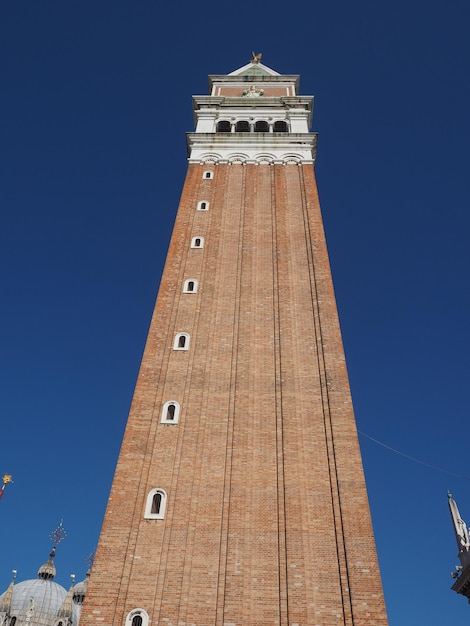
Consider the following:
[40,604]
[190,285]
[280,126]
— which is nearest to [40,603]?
[40,604]

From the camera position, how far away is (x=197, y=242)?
86.7 feet

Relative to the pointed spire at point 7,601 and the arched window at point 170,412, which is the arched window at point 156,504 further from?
the pointed spire at point 7,601

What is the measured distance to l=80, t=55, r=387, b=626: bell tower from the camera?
1439 centimetres

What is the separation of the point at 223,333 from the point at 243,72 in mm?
32796

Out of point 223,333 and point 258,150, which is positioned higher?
point 258,150

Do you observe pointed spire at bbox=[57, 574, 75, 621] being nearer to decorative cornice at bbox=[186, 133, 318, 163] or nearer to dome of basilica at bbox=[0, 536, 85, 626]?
dome of basilica at bbox=[0, 536, 85, 626]

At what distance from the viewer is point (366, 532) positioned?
50.8 ft

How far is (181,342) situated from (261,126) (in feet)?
65.9

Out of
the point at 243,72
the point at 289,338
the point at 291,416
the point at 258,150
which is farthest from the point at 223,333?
the point at 243,72

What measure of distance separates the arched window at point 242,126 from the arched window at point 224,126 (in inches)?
19.5

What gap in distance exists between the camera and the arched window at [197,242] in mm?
26172

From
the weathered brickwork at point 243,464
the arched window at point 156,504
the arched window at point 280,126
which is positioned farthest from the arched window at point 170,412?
the arched window at point 280,126

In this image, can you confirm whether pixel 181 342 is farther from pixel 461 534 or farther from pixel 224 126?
pixel 224 126

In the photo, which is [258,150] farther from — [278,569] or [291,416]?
[278,569]
